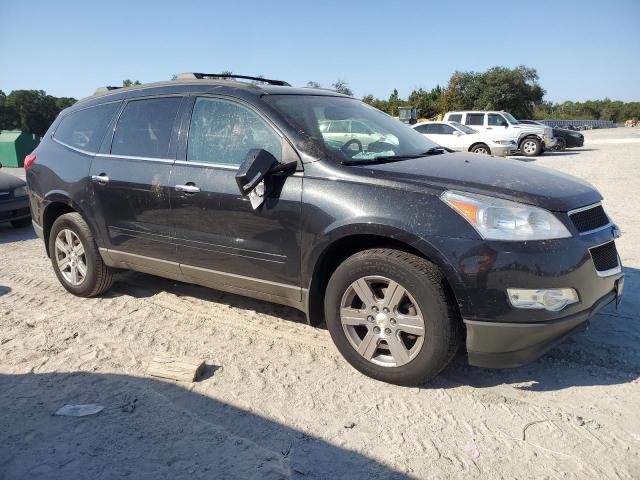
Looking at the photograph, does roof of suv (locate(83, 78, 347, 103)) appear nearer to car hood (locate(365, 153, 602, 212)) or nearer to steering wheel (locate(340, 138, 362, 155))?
steering wheel (locate(340, 138, 362, 155))

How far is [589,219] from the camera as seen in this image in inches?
119

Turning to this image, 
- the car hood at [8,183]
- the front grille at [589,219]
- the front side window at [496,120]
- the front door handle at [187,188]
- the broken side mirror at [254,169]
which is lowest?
the car hood at [8,183]

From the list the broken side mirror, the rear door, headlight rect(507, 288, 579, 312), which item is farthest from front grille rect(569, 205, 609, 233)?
the rear door

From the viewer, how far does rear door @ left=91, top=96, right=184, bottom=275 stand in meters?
3.97

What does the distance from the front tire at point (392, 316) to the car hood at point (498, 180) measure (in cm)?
48

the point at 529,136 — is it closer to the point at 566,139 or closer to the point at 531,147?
the point at 531,147

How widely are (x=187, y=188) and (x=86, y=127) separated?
169cm

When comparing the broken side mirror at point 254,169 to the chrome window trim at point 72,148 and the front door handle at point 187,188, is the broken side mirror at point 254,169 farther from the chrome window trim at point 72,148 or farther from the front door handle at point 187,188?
the chrome window trim at point 72,148

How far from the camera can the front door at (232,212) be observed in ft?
11.0

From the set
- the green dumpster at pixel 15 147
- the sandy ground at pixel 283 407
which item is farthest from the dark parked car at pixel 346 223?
the green dumpster at pixel 15 147

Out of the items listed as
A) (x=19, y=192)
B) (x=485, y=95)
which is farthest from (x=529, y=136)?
(x=485, y=95)

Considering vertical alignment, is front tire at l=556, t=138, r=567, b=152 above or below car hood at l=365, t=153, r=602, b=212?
below

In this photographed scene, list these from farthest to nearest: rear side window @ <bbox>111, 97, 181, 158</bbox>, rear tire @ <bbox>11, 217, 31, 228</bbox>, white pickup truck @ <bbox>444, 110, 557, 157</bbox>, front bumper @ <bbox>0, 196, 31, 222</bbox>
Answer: white pickup truck @ <bbox>444, 110, 557, 157</bbox>
rear tire @ <bbox>11, 217, 31, 228</bbox>
front bumper @ <bbox>0, 196, 31, 222</bbox>
rear side window @ <bbox>111, 97, 181, 158</bbox>

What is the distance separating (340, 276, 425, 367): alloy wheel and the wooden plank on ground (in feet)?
3.21
